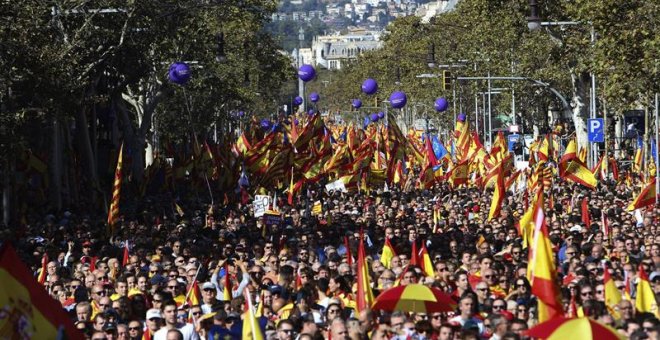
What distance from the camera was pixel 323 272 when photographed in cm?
1689

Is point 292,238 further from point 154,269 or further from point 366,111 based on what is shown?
point 366,111

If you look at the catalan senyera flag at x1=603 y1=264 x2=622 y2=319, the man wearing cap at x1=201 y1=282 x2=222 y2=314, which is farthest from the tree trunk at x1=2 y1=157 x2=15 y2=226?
the catalan senyera flag at x1=603 y1=264 x2=622 y2=319

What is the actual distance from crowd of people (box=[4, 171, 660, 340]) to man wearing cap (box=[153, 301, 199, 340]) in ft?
0.06

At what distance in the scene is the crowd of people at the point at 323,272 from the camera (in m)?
13.4

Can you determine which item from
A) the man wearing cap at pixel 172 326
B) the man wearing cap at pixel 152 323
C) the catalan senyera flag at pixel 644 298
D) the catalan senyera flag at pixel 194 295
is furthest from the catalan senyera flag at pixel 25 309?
the catalan senyera flag at pixel 644 298

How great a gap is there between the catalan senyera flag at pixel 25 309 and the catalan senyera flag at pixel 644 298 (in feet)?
16.6

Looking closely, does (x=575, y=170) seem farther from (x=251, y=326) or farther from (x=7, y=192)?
(x=251, y=326)

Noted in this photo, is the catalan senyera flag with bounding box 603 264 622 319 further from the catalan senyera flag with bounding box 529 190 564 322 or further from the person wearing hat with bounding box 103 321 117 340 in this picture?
the person wearing hat with bounding box 103 321 117 340

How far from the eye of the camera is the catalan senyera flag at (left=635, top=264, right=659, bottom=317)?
14.8m

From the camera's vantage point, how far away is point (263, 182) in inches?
1561

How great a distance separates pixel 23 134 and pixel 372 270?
15633mm

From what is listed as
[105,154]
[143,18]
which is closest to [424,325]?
[143,18]

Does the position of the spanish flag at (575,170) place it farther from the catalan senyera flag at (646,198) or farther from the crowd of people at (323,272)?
the catalan senyera flag at (646,198)

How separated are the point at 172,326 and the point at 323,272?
3476 millimetres
